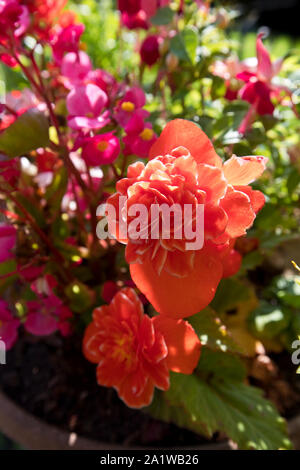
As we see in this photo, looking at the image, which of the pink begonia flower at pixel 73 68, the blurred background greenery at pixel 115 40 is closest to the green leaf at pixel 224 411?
the blurred background greenery at pixel 115 40

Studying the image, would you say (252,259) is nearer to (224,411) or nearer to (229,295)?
(229,295)

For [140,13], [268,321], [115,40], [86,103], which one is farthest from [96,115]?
[115,40]

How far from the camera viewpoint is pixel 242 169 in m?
0.33

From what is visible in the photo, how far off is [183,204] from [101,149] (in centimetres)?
13

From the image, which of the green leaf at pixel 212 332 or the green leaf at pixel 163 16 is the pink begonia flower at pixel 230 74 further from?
the green leaf at pixel 212 332

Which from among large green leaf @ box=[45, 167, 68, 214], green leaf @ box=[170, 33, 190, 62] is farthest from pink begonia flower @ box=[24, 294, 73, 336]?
green leaf @ box=[170, 33, 190, 62]

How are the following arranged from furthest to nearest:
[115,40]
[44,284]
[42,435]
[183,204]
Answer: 1. [115,40]
2. [42,435]
3. [44,284]
4. [183,204]

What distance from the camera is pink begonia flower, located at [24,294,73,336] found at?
0.55 metres

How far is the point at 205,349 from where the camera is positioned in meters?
0.59

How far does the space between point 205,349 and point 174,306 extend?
0.28 m

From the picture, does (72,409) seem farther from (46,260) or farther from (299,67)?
(299,67)

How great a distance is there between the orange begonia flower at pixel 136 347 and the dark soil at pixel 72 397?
216 mm

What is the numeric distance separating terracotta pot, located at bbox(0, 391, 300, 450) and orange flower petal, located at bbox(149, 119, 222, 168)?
17.0 inches

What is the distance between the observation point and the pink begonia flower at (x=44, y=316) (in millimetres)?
546
